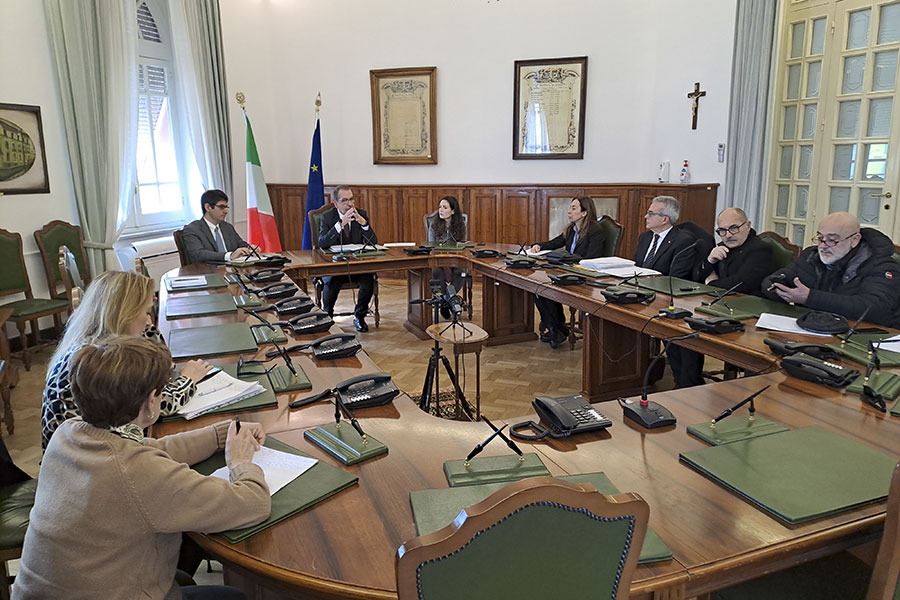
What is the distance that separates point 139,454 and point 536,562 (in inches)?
29.6

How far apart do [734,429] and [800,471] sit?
241 mm

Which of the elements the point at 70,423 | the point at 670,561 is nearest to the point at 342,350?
the point at 70,423

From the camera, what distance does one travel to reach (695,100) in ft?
20.2

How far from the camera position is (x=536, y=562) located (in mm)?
939

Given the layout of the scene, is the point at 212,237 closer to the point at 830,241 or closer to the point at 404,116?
the point at 404,116

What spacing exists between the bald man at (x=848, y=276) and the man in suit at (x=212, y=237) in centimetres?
341

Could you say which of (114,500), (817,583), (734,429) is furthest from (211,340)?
(817,583)

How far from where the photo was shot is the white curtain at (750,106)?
5.51m

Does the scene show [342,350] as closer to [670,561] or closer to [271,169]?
[670,561]

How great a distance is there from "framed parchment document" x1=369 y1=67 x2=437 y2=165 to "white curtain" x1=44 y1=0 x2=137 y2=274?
262 cm

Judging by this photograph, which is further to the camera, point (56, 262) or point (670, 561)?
point (56, 262)

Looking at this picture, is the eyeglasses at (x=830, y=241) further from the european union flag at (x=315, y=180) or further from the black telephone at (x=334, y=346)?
the european union flag at (x=315, y=180)

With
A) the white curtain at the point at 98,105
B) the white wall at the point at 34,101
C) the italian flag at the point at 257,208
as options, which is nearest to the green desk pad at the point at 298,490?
the white wall at the point at 34,101

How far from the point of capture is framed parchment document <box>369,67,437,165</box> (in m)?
7.12
